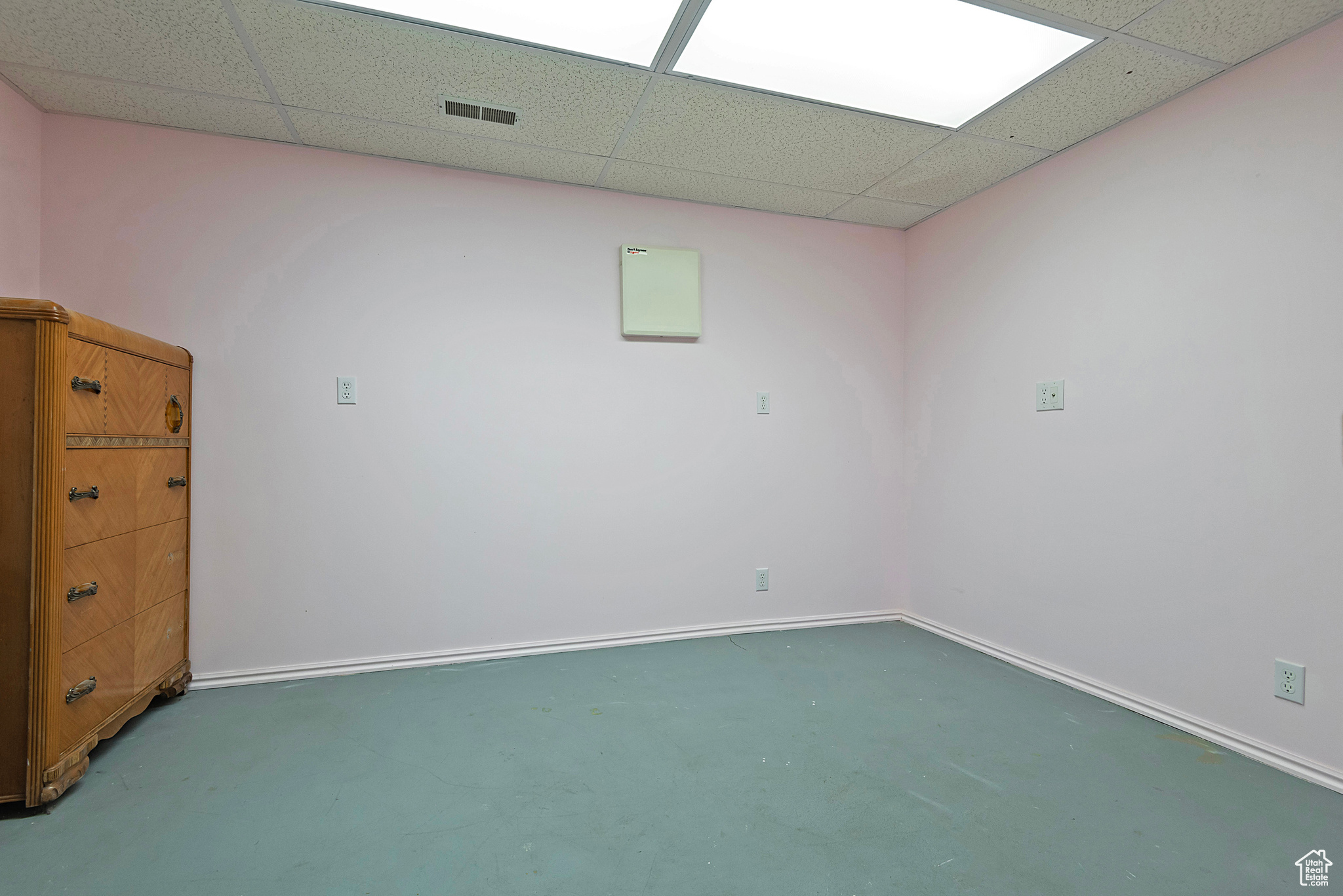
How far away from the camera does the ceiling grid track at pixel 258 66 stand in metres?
1.68

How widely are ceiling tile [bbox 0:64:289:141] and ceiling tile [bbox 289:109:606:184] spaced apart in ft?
0.44

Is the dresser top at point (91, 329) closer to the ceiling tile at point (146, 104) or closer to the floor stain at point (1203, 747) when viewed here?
the ceiling tile at point (146, 104)

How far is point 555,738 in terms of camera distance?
1933mm

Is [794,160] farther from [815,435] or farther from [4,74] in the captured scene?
[4,74]

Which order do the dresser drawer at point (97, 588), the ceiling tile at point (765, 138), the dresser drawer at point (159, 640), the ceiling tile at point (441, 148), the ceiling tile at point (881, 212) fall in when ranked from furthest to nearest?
the ceiling tile at point (881, 212), the ceiling tile at point (441, 148), the ceiling tile at point (765, 138), the dresser drawer at point (159, 640), the dresser drawer at point (97, 588)

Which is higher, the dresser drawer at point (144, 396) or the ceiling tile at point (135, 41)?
the ceiling tile at point (135, 41)

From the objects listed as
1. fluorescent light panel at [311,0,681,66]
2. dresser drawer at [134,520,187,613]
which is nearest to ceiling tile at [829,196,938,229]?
fluorescent light panel at [311,0,681,66]

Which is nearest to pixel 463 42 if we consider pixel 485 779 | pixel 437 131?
pixel 437 131

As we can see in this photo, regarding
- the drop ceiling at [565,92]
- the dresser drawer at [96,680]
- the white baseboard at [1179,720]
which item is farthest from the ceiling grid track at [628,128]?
the white baseboard at [1179,720]

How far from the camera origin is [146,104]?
215 cm

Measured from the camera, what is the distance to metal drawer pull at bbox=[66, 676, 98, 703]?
1606mm

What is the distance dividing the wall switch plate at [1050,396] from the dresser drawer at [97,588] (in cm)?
335

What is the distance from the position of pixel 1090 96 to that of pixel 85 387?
324cm

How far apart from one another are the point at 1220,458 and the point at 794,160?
1874mm
